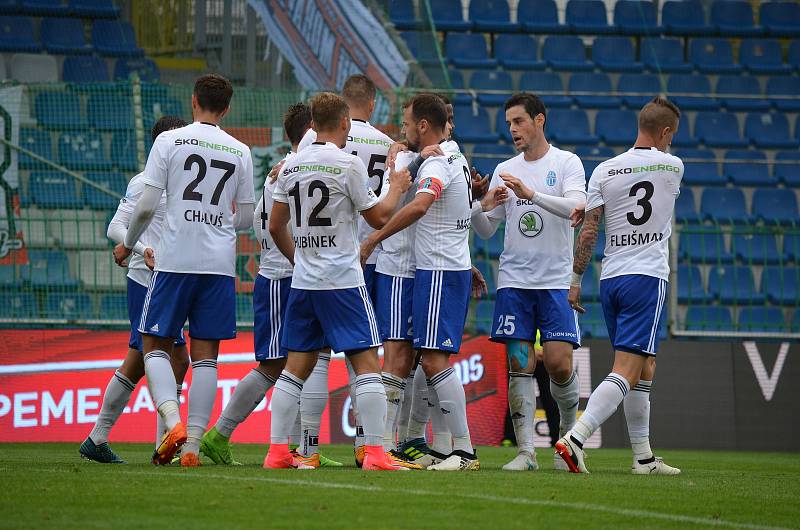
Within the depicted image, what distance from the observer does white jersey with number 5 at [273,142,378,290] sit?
7.08m

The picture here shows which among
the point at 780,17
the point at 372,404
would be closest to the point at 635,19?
the point at 780,17

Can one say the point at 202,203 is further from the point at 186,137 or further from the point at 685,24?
the point at 685,24

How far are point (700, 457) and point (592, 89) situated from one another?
8939 millimetres

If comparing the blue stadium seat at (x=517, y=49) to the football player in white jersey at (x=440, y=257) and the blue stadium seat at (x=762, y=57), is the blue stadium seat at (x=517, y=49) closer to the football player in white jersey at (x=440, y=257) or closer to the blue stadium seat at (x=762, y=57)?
the blue stadium seat at (x=762, y=57)

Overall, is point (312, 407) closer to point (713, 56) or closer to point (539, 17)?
point (539, 17)

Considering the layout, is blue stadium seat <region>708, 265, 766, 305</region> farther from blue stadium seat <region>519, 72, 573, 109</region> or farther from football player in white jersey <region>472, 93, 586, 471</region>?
football player in white jersey <region>472, 93, 586, 471</region>

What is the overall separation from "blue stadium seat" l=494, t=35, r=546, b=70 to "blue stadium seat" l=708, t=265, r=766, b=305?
18.1 feet

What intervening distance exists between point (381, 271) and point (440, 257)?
23.7 inches

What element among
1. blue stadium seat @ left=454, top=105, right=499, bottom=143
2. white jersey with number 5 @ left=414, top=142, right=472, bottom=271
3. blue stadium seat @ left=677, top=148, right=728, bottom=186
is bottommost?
white jersey with number 5 @ left=414, top=142, right=472, bottom=271

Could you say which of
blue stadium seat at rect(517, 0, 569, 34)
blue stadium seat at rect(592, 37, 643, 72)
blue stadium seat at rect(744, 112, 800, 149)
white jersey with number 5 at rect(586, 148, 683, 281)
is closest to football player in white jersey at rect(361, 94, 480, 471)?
white jersey with number 5 at rect(586, 148, 683, 281)

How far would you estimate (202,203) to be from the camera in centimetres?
741

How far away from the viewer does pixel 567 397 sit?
8.40m

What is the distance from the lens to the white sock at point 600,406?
24.6 ft

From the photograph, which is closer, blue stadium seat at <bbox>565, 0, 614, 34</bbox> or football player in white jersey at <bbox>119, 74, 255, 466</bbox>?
football player in white jersey at <bbox>119, 74, 255, 466</bbox>
